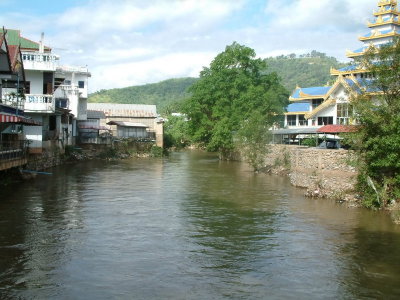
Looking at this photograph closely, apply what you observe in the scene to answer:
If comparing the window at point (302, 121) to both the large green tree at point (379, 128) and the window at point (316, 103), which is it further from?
the large green tree at point (379, 128)

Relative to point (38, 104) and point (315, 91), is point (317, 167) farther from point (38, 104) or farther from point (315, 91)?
point (315, 91)

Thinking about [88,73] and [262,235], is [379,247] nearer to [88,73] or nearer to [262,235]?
[262,235]

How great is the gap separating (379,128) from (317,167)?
41.0 feet

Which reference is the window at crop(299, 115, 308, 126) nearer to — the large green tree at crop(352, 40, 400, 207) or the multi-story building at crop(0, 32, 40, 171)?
the large green tree at crop(352, 40, 400, 207)

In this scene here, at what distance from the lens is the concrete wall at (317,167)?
2905cm

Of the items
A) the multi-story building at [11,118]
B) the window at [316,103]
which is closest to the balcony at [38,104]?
the multi-story building at [11,118]

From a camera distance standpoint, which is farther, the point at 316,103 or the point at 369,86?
the point at 316,103

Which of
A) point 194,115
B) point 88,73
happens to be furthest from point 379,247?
point 88,73

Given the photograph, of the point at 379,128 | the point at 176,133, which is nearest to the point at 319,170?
the point at 379,128

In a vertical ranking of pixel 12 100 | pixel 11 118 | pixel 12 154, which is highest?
pixel 12 100

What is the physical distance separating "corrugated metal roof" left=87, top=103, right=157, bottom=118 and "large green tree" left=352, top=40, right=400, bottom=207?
→ 53.9m

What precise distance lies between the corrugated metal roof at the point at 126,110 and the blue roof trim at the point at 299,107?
24.0 meters

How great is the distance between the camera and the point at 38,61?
4109cm

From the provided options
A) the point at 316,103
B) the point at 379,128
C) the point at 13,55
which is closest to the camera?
the point at 379,128
